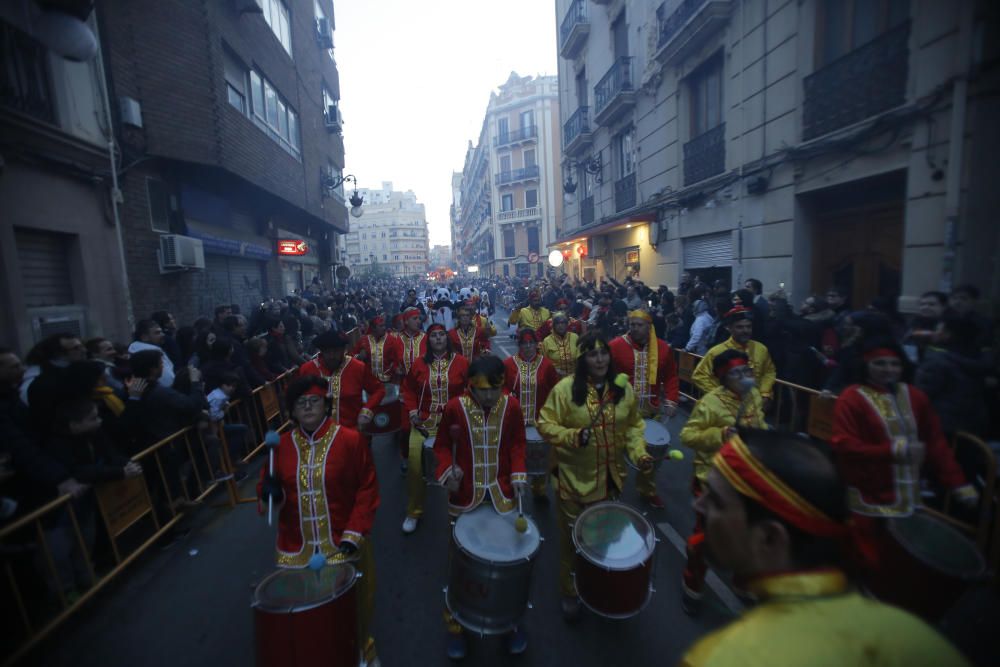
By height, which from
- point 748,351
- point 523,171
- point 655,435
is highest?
point 523,171

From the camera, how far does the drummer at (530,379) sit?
18.3ft

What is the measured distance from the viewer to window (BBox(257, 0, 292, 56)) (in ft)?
48.2

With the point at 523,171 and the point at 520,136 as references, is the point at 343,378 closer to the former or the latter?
the point at 523,171

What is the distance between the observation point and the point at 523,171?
50906 millimetres

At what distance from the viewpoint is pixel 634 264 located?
58.6ft

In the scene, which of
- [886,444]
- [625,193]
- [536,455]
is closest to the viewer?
[886,444]

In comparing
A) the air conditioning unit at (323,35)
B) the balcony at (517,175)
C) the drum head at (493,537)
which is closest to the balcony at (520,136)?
the balcony at (517,175)

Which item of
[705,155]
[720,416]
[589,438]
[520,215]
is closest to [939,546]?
[720,416]

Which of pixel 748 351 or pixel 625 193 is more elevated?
pixel 625 193

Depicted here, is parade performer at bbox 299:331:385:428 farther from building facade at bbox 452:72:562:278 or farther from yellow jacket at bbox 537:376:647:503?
building facade at bbox 452:72:562:278

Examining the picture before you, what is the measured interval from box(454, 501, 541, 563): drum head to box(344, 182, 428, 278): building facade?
115750mm

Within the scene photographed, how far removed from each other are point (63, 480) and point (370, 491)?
2586 mm

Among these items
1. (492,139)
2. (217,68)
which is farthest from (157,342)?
(492,139)

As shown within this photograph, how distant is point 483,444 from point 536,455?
139cm
